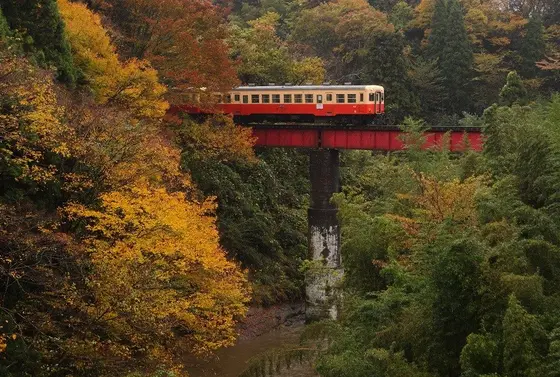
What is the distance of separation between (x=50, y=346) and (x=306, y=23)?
4154cm

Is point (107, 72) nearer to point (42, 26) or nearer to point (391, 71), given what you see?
point (42, 26)

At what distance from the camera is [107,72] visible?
2453 cm

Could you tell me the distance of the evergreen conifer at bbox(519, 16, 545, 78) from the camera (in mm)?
49188

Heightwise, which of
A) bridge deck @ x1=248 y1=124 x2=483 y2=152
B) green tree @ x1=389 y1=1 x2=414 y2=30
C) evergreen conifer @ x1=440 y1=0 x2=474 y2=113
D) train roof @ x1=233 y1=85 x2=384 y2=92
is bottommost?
bridge deck @ x1=248 y1=124 x2=483 y2=152

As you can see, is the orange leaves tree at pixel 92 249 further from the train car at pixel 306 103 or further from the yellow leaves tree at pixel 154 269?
the train car at pixel 306 103

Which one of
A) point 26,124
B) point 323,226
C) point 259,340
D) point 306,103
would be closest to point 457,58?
point 306,103

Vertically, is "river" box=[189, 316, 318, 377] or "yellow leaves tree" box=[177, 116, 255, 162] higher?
"yellow leaves tree" box=[177, 116, 255, 162]

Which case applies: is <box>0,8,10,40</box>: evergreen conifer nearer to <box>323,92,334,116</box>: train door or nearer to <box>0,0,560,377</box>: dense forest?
<box>0,0,560,377</box>: dense forest

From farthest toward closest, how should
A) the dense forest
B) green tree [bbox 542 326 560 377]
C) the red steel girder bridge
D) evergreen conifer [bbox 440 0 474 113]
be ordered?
evergreen conifer [bbox 440 0 474 113], the red steel girder bridge, the dense forest, green tree [bbox 542 326 560 377]

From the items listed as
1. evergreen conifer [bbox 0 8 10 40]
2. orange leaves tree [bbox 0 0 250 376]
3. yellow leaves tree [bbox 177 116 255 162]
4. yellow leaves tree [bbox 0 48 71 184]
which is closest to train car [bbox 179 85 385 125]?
yellow leaves tree [bbox 177 116 255 162]

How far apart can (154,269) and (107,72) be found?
1085 centimetres

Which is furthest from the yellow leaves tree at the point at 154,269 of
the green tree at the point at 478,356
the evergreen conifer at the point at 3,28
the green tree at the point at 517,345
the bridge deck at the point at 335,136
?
the bridge deck at the point at 335,136

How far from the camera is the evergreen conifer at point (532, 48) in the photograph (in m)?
49.2

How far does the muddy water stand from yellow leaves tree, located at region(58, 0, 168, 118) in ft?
29.0
